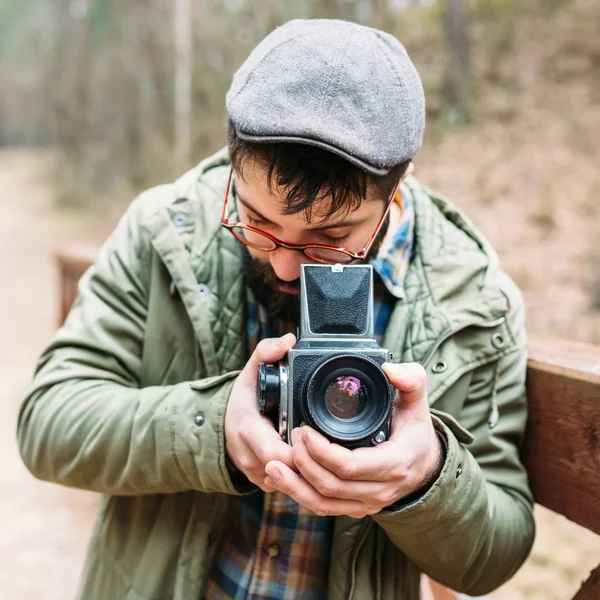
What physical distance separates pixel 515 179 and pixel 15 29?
8.51 metres

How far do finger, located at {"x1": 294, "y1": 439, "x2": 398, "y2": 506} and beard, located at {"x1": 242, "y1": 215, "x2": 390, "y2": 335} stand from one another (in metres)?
0.45

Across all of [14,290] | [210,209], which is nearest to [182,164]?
[14,290]

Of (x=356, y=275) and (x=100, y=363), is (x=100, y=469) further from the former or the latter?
(x=356, y=275)

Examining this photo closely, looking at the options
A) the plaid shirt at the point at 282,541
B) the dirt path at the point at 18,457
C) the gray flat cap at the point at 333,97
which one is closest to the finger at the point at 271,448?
the plaid shirt at the point at 282,541

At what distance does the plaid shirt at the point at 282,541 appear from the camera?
5.55 feet

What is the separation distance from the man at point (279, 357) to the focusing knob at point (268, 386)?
24mm

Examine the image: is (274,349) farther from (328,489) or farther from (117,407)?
(117,407)

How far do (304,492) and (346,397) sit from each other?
0.57 ft

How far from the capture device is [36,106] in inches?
464

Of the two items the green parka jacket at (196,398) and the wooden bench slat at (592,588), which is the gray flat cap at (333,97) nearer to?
the green parka jacket at (196,398)

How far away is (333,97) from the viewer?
139cm

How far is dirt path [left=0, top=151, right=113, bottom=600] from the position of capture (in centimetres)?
309

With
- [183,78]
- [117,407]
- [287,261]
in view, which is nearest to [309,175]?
[287,261]

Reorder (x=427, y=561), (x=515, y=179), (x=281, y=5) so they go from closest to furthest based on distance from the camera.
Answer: (x=427, y=561), (x=515, y=179), (x=281, y=5)
